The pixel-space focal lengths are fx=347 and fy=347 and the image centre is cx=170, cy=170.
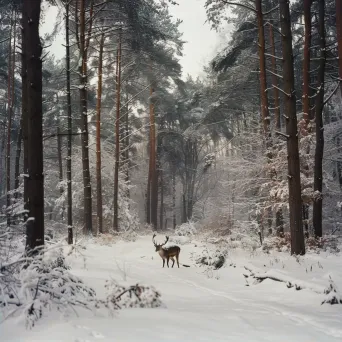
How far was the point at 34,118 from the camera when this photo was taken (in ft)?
16.4

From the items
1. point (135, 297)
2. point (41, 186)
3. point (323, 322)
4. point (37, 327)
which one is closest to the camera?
point (37, 327)

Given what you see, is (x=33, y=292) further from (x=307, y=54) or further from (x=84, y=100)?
(x=84, y=100)

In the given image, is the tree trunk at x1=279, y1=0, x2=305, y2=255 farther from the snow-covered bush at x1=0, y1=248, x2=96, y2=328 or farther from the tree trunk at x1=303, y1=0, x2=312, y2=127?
the snow-covered bush at x1=0, y1=248, x2=96, y2=328

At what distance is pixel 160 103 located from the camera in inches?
1093

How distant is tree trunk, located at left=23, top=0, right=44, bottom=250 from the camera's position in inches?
192

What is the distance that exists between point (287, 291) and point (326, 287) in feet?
2.49

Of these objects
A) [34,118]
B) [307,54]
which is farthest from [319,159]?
[34,118]

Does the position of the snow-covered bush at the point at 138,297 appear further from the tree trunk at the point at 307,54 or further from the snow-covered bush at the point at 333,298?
the tree trunk at the point at 307,54

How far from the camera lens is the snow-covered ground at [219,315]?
9.97 ft

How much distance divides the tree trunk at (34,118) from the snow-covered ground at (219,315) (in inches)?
61.6

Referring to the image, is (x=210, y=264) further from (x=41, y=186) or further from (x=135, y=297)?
(x=41, y=186)

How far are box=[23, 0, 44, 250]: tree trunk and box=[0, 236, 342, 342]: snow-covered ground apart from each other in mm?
1565

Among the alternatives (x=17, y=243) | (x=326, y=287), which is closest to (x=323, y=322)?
(x=326, y=287)

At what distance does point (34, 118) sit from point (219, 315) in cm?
366
